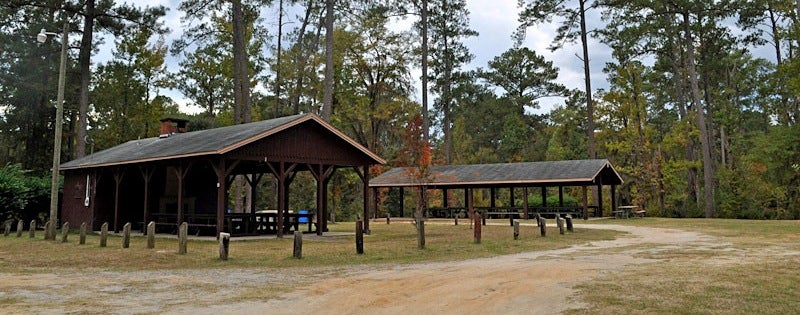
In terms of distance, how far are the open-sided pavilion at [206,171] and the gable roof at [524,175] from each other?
995cm

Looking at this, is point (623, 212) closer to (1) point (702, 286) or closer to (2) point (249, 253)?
(2) point (249, 253)

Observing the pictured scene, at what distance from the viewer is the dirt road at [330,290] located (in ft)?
20.7

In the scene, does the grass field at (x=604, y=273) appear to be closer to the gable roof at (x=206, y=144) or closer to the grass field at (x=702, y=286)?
the grass field at (x=702, y=286)

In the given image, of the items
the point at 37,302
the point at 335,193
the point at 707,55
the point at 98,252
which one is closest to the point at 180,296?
the point at 37,302

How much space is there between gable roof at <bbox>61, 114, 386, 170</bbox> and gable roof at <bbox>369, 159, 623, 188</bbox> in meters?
11.2

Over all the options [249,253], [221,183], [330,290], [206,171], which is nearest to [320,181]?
[221,183]

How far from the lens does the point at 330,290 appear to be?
25.0ft

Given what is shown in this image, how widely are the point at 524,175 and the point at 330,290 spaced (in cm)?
2598

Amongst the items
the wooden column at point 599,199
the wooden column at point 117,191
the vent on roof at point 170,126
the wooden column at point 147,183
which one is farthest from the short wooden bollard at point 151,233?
the wooden column at point 599,199

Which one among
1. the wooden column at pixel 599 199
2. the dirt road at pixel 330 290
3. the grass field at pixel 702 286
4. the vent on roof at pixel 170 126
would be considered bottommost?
the grass field at pixel 702 286

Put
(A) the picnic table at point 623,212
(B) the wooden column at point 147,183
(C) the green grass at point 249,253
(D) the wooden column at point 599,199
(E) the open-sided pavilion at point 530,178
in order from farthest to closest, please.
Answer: (D) the wooden column at point 599,199 < (A) the picnic table at point 623,212 < (E) the open-sided pavilion at point 530,178 < (B) the wooden column at point 147,183 < (C) the green grass at point 249,253

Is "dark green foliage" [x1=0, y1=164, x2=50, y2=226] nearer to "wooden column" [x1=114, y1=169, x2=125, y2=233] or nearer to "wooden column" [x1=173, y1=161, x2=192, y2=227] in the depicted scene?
"wooden column" [x1=114, y1=169, x2=125, y2=233]

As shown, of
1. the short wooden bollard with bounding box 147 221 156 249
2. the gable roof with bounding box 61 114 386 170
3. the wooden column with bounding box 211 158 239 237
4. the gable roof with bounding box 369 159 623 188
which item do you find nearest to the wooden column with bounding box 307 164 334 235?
the gable roof with bounding box 61 114 386 170

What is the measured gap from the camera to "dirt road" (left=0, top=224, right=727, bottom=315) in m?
6.31
